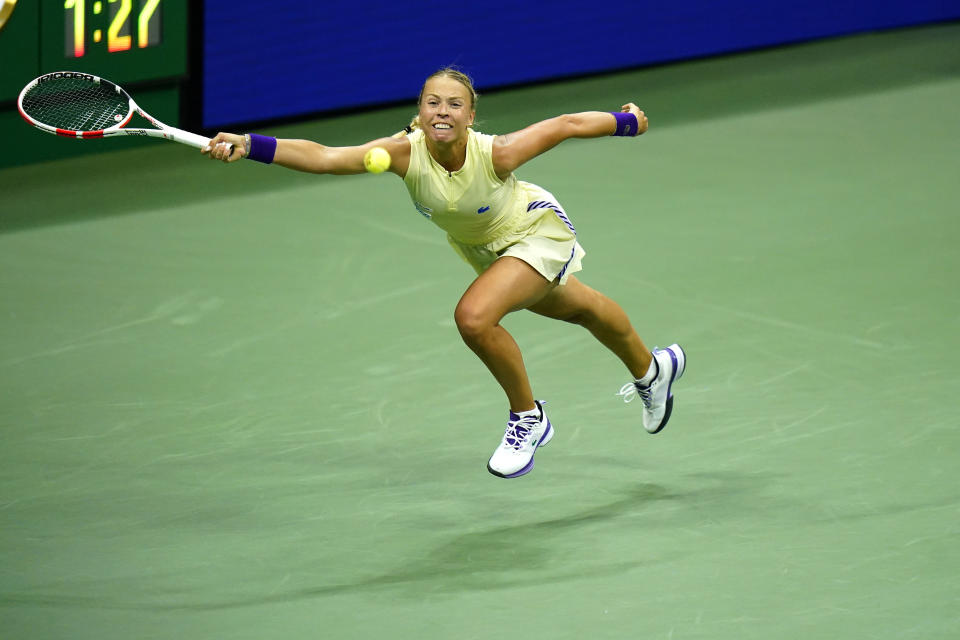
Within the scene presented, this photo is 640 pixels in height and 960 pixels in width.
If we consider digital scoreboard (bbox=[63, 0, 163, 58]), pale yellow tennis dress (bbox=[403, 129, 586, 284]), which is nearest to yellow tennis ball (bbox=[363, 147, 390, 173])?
pale yellow tennis dress (bbox=[403, 129, 586, 284])

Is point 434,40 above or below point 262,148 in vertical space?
below

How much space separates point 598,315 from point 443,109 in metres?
1.09

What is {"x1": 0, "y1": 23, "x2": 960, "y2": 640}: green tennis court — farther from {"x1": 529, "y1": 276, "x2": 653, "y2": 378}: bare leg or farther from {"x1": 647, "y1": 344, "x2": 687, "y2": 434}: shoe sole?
{"x1": 529, "y1": 276, "x2": 653, "y2": 378}: bare leg

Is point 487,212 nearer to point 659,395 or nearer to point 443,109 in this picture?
point 443,109

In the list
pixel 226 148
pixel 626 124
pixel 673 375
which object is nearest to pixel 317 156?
pixel 226 148

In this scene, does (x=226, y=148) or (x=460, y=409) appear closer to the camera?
(x=226, y=148)

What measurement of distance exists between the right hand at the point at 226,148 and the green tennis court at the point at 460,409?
1350 millimetres

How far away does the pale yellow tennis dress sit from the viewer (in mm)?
5289

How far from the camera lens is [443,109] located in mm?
5145

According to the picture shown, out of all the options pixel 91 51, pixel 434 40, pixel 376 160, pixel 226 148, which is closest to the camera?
pixel 226 148

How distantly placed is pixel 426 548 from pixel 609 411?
1482 millimetres

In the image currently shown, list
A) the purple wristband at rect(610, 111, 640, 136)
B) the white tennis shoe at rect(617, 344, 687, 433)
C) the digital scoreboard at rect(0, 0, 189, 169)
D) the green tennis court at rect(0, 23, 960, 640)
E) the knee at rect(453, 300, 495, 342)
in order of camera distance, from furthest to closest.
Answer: the digital scoreboard at rect(0, 0, 189, 169), the white tennis shoe at rect(617, 344, 687, 433), the purple wristband at rect(610, 111, 640, 136), the knee at rect(453, 300, 495, 342), the green tennis court at rect(0, 23, 960, 640)

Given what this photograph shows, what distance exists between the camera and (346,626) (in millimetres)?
4562

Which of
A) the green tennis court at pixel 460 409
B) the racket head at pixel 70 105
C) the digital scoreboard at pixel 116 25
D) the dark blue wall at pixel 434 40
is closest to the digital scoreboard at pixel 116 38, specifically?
the digital scoreboard at pixel 116 25
